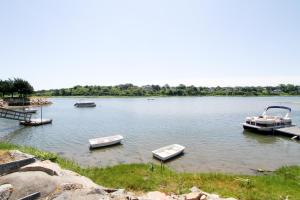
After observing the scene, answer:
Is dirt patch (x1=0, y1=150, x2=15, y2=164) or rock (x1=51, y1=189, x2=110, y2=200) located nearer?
rock (x1=51, y1=189, x2=110, y2=200)

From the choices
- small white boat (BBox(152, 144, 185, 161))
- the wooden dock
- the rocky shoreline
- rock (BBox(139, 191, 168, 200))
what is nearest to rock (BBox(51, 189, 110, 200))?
the rocky shoreline

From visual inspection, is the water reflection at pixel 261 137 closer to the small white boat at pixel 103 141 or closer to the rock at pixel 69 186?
the small white boat at pixel 103 141

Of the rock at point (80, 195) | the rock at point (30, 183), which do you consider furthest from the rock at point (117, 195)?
the rock at point (30, 183)

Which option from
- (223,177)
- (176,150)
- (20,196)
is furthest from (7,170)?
(176,150)

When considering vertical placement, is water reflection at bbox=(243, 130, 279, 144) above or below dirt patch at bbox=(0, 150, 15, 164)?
below

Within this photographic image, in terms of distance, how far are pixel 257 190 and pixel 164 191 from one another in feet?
18.4

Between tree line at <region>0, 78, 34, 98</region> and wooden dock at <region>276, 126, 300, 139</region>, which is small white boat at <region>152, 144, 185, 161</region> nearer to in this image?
wooden dock at <region>276, 126, 300, 139</region>

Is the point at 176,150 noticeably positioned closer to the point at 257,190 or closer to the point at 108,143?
the point at 108,143

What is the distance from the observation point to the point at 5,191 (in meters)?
11.2

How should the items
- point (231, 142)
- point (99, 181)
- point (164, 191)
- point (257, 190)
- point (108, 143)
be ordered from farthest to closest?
1. point (231, 142)
2. point (108, 143)
3. point (99, 181)
4. point (257, 190)
5. point (164, 191)

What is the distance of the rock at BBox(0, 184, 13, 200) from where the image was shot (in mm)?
11016

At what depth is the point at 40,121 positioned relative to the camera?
185 ft

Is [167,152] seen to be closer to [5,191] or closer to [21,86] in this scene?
[5,191]

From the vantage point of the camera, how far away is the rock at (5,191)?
11.0 m
